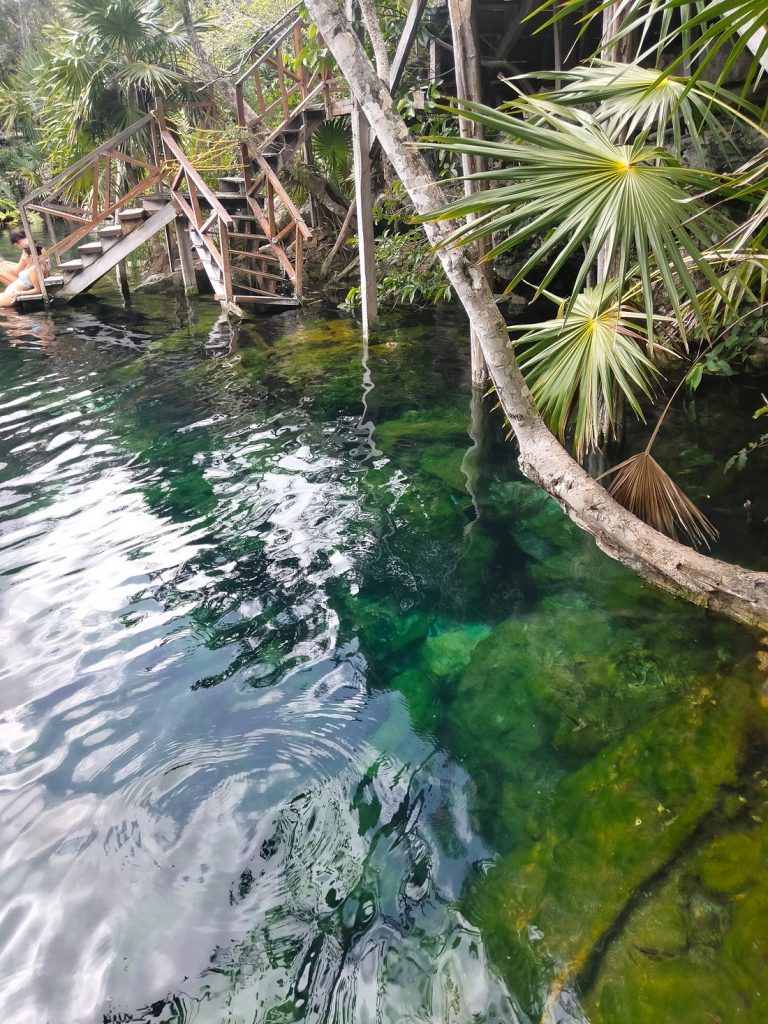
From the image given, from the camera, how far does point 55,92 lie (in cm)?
1243

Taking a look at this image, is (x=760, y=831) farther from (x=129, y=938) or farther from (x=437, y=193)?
(x=437, y=193)

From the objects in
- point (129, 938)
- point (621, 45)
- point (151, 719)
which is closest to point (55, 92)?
point (621, 45)

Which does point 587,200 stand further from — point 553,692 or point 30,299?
point 30,299

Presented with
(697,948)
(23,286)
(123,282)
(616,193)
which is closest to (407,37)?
(616,193)

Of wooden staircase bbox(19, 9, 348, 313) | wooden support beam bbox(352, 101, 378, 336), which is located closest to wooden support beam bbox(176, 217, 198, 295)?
wooden staircase bbox(19, 9, 348, 313)

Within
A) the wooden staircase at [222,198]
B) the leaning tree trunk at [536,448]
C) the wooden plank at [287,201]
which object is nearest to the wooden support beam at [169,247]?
the wooden staircase at [222,198]

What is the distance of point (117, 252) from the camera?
10883mm

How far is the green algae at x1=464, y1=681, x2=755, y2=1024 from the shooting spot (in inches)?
76.9

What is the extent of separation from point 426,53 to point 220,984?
37.0ft

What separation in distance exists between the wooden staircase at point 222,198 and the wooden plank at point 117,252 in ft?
0.05

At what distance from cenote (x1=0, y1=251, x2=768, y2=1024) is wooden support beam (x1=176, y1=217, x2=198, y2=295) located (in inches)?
291

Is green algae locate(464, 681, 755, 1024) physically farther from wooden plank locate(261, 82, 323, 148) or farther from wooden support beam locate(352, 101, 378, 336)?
wooden plank locate(261, 82, 323, 148)

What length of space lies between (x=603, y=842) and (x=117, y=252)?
11.3 m

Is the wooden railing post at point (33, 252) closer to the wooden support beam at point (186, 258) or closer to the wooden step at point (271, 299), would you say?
the wooden support beam at point (186, 258)
